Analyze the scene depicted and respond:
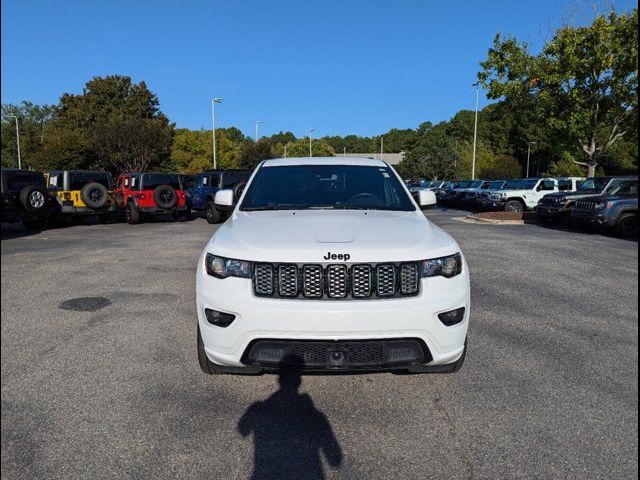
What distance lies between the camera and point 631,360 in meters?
3.93

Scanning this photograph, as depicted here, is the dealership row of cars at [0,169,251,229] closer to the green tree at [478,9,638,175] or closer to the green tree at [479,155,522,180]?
the green tree at [478,9,638,175]

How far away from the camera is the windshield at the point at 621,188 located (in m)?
12.7

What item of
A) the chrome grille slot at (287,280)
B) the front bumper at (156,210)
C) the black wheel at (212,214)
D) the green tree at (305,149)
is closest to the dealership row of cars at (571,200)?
the chrome grille slot at (287,280)

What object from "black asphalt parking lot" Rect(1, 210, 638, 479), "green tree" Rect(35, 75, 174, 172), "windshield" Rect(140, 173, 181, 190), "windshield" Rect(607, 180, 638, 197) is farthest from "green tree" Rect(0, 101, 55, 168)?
"green tree" Rect(35, 75, 174, 172)

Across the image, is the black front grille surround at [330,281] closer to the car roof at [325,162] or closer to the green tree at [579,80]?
the car roof at [325,162]

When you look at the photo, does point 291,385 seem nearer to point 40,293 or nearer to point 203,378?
point 203,378

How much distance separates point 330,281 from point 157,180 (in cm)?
1532

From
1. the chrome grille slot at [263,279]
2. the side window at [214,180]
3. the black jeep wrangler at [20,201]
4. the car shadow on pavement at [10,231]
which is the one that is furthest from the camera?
the side window at [214,180]

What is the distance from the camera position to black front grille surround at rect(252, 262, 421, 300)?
2.79 metres

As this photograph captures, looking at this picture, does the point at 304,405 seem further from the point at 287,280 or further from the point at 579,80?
the point at 579,80

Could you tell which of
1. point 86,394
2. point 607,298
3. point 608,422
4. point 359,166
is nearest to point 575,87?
point 607,298

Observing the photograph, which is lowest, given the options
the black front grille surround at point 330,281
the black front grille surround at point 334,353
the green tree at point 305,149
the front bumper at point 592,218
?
the black front grille surround at point 334,353

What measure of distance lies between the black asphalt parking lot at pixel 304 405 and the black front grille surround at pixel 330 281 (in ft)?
2.71

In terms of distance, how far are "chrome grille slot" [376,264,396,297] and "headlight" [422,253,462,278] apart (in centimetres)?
20
